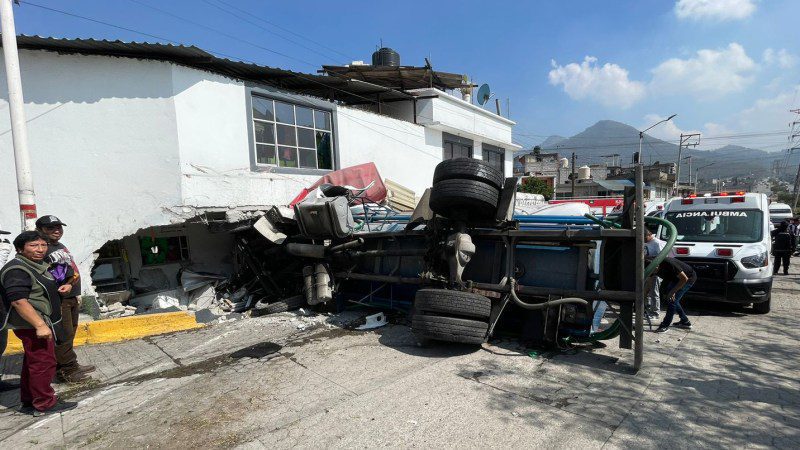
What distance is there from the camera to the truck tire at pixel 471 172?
510 cm

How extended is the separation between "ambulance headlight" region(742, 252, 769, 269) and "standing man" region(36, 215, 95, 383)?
9.96 metres

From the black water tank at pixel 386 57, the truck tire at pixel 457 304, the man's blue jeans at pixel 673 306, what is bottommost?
the man's blue jeans at pixel 673 306

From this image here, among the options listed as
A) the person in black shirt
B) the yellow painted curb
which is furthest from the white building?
the person in black shirt

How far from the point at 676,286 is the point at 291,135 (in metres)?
8.67

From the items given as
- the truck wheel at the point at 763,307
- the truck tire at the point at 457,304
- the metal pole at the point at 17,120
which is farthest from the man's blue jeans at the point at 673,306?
the metal pole at the point at 17,120

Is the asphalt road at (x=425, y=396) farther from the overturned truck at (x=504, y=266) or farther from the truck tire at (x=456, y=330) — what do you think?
the overturned truck at (x=504, y=266)

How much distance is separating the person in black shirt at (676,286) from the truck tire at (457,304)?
2988 mm

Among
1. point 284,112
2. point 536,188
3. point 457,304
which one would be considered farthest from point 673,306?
point 536,188

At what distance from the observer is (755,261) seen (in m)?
6.59

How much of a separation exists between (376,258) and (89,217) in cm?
559

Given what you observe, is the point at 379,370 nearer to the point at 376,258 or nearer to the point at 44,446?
the point at 376,258

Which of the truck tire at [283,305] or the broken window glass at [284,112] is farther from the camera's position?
the broken window glass at [284,112]

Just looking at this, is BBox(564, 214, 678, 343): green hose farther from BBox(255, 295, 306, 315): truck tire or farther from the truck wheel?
BBox(255, 295, 306, 315): truck tire

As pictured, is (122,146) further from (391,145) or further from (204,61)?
(391,145)
